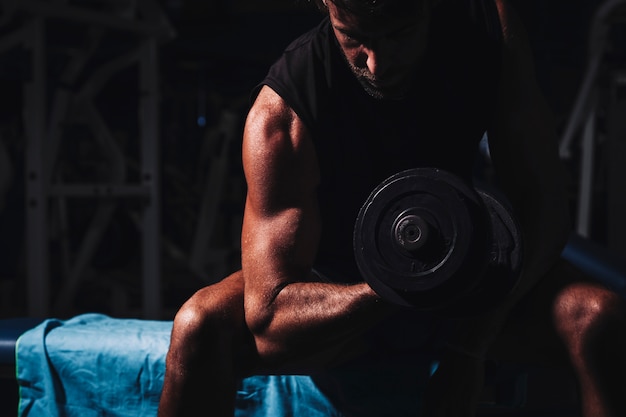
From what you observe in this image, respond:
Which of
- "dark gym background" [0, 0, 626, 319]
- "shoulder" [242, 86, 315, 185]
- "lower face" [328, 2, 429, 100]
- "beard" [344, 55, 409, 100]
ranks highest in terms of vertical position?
"lower face" [328, 2, 429, 100]

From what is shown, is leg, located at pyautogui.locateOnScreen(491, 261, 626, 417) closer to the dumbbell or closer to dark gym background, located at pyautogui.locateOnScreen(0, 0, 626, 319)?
the dumbbell

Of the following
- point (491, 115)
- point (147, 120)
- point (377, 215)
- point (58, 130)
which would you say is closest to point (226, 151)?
point (147, 120)

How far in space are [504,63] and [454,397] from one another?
0.49 meters

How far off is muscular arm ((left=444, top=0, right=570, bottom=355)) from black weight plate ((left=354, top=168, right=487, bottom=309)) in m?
0.23

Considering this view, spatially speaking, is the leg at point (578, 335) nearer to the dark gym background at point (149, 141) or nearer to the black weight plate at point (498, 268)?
the black weight plate at point (498, 268)

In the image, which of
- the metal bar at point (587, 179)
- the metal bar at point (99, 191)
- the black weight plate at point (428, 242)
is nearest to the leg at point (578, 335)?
the black weight plate at point (428, 242)

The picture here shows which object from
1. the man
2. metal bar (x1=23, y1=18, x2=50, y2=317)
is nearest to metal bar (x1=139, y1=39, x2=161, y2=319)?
metal bar (x1=23, y1=18, x2=50, y2=317)

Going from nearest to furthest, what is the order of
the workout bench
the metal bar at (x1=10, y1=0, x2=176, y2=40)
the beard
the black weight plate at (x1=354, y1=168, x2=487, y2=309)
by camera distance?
1. the black weight plate at (x1=354, y1=168, x2=487, y2=309)
2. the beard
3. the workout bench
4. the metal bar at (x1=10, y1=0, x2=176, y2=40)

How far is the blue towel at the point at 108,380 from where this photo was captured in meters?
1.41

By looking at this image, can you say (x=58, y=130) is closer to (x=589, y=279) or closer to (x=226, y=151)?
(x=226, y=151)

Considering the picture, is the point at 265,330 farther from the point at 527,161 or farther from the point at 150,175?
the point at 150,175

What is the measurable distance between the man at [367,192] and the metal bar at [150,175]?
197 centimetres

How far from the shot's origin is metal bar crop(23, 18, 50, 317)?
106 inches

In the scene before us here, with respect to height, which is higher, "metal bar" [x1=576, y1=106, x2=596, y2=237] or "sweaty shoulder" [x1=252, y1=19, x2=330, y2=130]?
"sweaty shoulder" [x1=252, y1=19, x2=330, y2=130]
